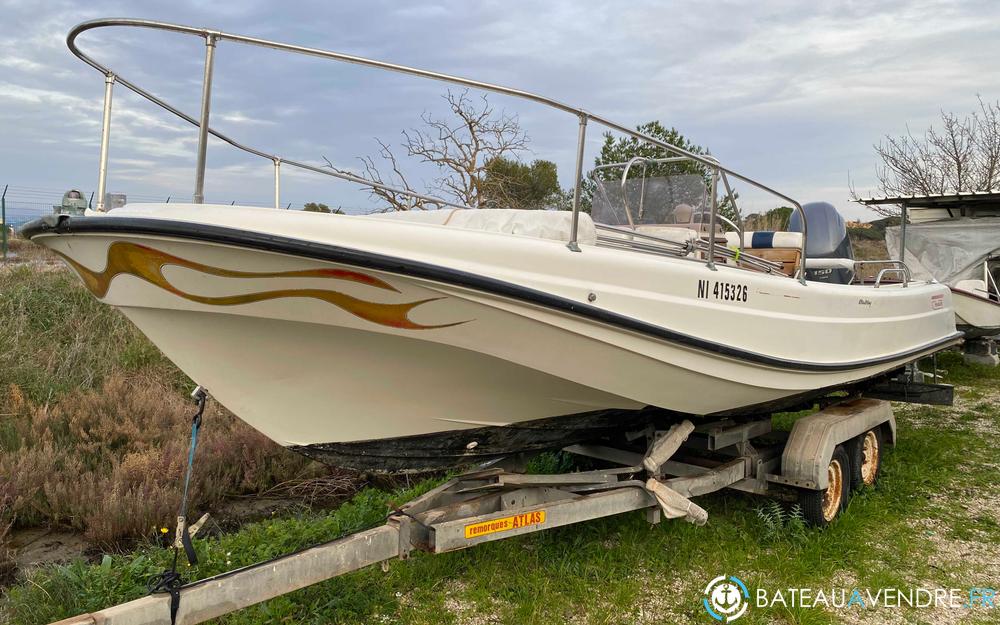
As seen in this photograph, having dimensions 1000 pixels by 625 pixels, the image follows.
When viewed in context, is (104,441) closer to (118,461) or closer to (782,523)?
(118,461)

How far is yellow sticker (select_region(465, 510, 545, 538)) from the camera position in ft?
9.02

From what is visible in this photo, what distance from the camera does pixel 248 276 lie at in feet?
7.60

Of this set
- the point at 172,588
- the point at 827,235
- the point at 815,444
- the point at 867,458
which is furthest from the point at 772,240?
the point at 172,588

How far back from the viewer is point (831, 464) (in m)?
4.24

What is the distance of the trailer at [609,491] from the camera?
2328 millimetres

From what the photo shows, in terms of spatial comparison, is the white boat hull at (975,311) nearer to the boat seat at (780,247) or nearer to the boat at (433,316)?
the boat seat at (780,247)

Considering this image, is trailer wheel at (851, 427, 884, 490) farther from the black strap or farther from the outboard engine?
the black strap

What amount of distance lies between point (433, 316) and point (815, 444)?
272 cm

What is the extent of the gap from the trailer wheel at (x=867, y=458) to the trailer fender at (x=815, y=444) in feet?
0.38

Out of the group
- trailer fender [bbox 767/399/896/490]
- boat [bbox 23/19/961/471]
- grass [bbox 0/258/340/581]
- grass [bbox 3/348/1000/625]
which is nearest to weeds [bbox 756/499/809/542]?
grass [bbox 3/348/1000/625]

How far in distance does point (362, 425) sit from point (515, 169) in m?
7.23

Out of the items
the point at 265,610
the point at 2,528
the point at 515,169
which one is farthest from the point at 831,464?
the point at 515,169

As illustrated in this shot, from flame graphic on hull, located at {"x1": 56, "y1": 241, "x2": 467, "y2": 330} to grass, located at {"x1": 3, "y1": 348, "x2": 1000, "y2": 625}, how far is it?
1500mm

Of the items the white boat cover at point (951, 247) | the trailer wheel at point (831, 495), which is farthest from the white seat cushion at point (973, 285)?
the trailer wheel at point (831, 495)
